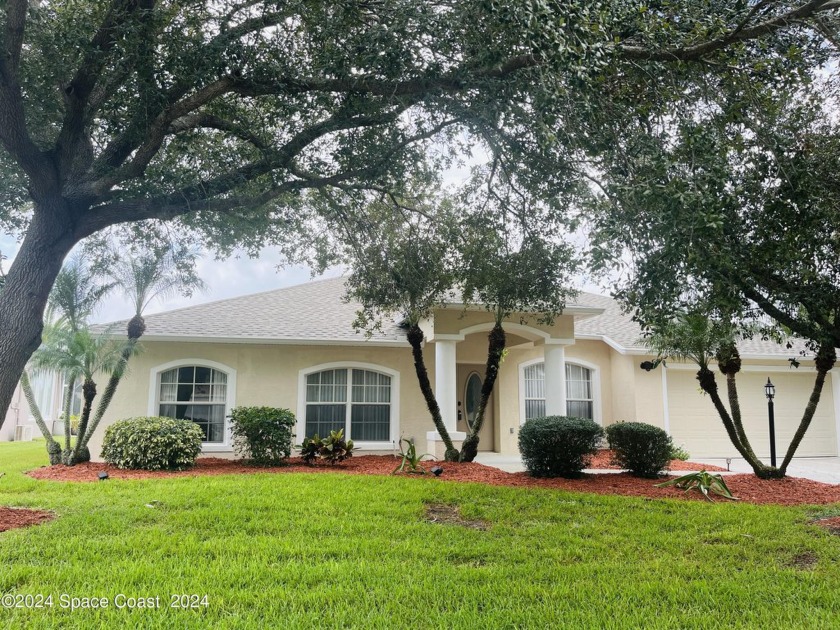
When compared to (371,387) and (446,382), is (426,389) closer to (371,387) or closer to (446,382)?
(446,382)

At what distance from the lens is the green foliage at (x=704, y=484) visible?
33.2 ft

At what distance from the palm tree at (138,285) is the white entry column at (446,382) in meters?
5.70

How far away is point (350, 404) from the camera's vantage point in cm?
1582

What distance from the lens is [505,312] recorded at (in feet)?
40.0

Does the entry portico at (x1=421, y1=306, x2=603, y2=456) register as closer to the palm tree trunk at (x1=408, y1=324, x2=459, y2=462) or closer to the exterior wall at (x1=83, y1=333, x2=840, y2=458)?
the palm tree trunk at (x1=408, y1=324, x2=459, y2=462)

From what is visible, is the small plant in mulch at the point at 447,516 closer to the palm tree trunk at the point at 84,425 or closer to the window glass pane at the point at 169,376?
the palm tree trunk at the point at 84,425

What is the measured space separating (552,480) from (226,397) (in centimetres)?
851

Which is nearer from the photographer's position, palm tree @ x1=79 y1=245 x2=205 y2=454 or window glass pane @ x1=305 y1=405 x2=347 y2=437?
palm tree @ x1=79 y1=245 x2=205 y2=454

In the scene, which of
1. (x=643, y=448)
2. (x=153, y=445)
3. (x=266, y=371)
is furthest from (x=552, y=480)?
(x=153, y=445)

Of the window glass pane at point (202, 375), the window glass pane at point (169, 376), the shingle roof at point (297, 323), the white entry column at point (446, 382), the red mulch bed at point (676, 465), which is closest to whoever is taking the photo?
the red mulch bed at point (676, 465)

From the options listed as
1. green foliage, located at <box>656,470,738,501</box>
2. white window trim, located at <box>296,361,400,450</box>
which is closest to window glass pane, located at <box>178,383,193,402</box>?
white window trim, located at <box>296,361,400,450</box>

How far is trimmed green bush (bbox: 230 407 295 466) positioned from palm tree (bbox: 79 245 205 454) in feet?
9.13

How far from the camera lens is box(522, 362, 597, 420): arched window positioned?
57.1ft

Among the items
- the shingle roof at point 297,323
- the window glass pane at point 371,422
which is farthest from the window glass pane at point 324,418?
the shingle roof at point 297,323
